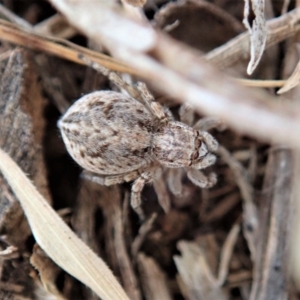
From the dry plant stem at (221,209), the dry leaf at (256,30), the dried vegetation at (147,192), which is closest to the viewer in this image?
the dry leaf at (256,30)

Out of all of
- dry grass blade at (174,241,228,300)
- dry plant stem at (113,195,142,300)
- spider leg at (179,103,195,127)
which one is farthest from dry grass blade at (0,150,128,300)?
spider leg at (179,103,195,127)

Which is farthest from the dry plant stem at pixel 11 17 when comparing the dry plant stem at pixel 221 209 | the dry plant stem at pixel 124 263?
the dry plant stem at pixel 221 209

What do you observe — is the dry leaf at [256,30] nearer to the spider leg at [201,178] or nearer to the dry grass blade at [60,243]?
the spider leg at [201,178]

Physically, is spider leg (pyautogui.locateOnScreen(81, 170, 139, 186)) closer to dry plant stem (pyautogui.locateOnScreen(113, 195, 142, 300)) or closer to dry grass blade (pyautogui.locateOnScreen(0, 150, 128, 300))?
dry plant stem (pyautogui.locateOnScreen(113, 195, 142, 300))

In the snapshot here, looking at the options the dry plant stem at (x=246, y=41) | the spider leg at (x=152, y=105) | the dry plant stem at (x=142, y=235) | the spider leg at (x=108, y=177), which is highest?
the dry plant stem at (x=246, y=41)

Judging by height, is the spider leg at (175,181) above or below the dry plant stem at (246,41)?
below

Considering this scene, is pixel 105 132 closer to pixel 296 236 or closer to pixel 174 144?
pixel 174 144

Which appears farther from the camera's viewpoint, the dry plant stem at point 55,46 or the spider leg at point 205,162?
the spider leg at point 205,162

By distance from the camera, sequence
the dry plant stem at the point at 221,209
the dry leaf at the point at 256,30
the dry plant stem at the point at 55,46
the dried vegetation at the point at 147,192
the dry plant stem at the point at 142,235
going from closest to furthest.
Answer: the dry leaf at the point at 256,30, the dried vegetation at the point at 147,192, the dry plant stem at the point at 55,46, the dry plant stem at the point at 142,235, the dry plant stem at the point at 221,209

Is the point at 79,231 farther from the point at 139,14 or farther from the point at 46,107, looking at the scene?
the point at 139,14
